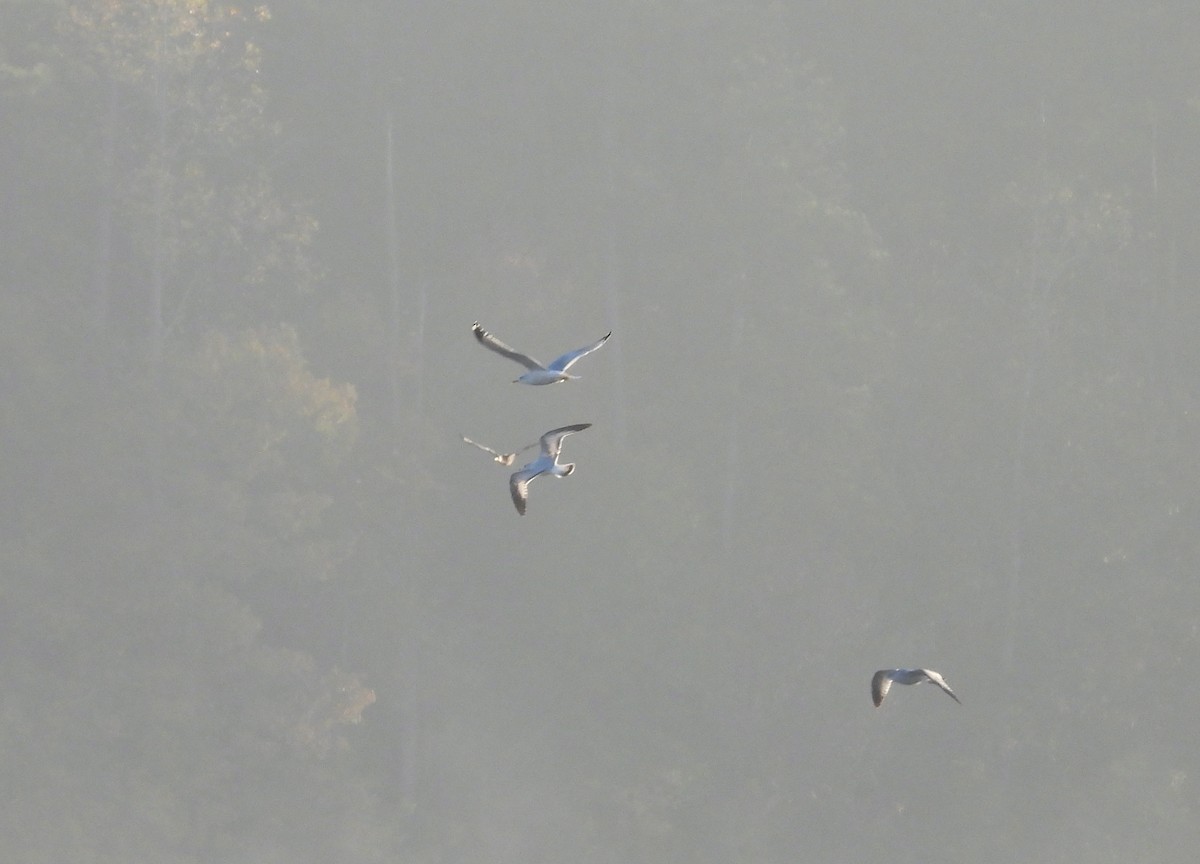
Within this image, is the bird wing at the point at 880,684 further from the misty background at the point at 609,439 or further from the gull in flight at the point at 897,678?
the misty background at the point at 609,439

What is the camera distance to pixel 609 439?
125ft

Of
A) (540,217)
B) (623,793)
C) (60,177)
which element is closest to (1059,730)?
(623,793)

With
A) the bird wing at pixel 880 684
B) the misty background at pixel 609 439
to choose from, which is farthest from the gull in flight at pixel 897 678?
the misty background at pixel 609 439

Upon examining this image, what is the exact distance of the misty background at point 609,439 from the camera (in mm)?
34781

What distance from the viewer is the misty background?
34781mm

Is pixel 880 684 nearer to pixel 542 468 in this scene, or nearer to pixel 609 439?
pixel 542 468

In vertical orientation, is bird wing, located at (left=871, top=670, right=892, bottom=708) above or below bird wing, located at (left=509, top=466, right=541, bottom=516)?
below

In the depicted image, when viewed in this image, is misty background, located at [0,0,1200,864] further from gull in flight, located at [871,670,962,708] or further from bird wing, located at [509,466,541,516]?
bird wing, located at [509,466,541,516]

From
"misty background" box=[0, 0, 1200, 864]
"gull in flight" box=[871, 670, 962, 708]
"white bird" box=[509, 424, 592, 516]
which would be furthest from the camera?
"misty background" box=[0, 0, 1200, 864]

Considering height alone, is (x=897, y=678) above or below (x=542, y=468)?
below

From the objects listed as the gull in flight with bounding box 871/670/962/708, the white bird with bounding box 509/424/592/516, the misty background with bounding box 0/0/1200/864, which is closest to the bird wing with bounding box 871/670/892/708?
the gull in flight with bounding box 871/670/962/708

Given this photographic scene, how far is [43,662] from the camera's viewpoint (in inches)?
1341

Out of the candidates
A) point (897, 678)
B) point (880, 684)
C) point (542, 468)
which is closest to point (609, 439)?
point (880, 684)

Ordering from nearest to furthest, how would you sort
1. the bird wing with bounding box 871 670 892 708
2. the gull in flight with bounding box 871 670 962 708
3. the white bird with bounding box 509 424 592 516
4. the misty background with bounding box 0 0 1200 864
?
the white bird with bounding box 509 424 592 516
the gull in flight with bounding box 871 670 962 708
the bird wing with bounding box 871 670 892 708
the misty background with bounding box 0 0 1200 864
